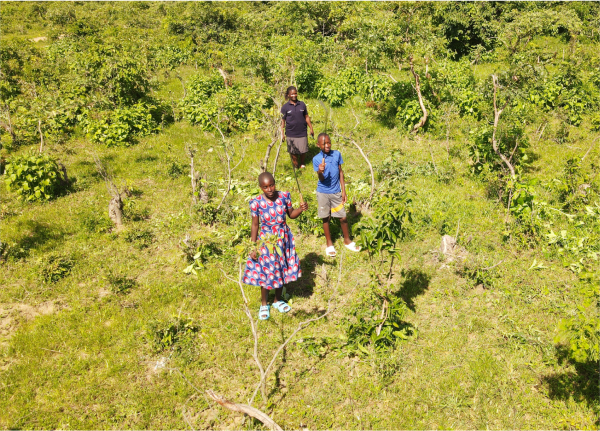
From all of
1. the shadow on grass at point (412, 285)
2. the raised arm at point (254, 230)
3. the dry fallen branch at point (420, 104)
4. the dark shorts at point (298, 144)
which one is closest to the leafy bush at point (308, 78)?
the dry fallen branch at point (420, 104)

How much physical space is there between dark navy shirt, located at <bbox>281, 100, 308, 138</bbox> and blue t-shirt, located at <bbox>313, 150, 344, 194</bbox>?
2405 mm

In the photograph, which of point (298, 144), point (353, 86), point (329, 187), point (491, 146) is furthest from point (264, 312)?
point (353, 86)

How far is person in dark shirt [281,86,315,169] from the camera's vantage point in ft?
28.6

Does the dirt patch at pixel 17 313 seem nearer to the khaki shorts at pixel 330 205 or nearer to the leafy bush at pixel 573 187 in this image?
the khaki shorts at pixel 330 205

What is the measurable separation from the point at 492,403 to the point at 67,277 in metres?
6.90

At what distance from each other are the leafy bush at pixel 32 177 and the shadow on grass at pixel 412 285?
8043 mm

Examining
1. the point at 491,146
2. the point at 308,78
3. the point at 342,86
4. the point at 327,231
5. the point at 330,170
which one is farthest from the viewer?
the point at 308,78

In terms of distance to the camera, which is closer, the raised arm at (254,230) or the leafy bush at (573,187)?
the raised arm at (254,230)

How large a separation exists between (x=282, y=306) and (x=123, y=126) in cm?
853

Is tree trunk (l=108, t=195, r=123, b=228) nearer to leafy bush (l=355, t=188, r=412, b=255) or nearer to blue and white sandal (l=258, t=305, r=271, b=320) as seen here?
blue and white sandal (l=258, t=305, r=271, b=320)

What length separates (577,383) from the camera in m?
4.73

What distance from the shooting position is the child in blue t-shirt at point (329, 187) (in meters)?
6.49

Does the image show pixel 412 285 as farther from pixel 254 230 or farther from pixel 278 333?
pixel 254 230

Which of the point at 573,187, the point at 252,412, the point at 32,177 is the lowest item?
the point at 252,412
